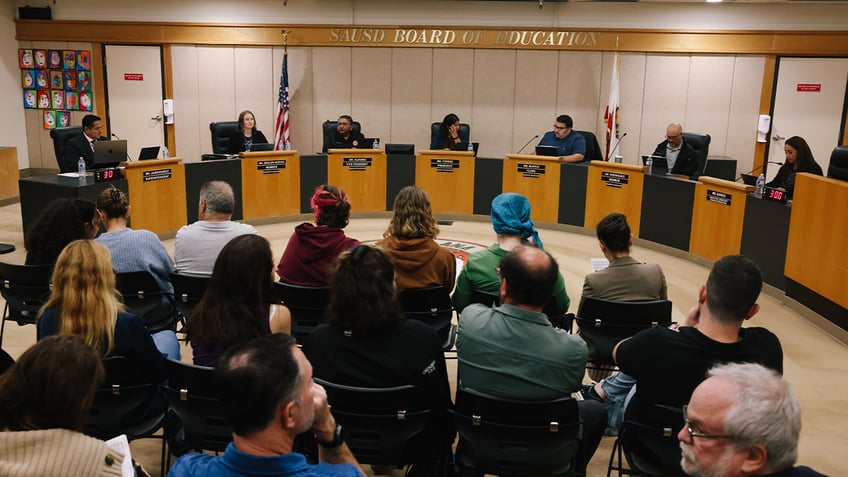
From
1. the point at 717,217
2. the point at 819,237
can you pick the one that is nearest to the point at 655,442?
the point at 819,237

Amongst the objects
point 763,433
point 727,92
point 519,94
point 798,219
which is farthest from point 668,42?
point 763,433

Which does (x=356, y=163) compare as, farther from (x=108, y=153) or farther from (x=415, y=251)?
(x=415, y=251)

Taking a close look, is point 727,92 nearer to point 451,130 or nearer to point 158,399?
point 451,130

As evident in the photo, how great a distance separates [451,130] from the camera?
10773mm

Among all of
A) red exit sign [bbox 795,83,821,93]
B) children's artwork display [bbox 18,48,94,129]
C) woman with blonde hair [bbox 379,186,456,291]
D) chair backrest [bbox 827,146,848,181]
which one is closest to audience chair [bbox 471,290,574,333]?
woman with blonde hair [bbox 379,186,456,291]

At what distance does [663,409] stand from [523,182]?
24.2ft

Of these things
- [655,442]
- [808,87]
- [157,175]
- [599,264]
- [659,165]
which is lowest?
[655,442]

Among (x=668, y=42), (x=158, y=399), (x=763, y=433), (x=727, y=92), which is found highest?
(x=668, y=42)

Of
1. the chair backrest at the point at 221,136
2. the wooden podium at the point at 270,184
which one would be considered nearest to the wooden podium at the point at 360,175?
the wooden podium at the point at 270,184

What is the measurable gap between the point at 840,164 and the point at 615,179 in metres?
3.35

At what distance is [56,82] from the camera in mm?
13305

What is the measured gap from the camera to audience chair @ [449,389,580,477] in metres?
2.90

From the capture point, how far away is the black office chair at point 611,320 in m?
4.23

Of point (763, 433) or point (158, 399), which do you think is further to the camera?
point (158, 399)
